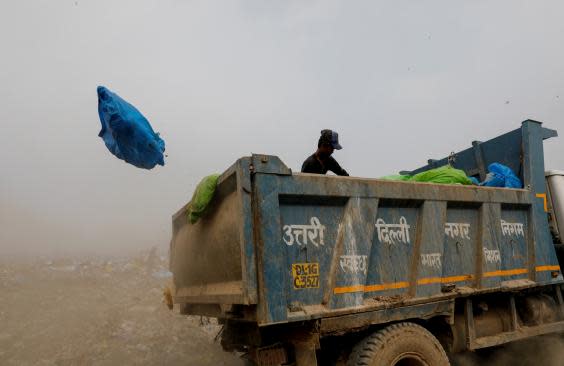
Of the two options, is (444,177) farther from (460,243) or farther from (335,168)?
(335,168)

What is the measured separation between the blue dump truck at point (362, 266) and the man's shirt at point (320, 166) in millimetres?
1032

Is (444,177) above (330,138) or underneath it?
underneath

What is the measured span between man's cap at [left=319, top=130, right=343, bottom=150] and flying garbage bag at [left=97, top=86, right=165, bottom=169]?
4.98ft

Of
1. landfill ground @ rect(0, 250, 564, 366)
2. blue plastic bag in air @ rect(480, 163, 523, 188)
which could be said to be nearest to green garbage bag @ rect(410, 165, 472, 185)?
blue plastic bag in air @ rect(480, 163, 523, 188)

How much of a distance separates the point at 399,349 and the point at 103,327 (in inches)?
180

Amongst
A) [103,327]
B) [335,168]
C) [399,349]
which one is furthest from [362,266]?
[103,327]

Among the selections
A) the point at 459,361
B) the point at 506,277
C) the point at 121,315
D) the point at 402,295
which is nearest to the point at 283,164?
the point at 402,295

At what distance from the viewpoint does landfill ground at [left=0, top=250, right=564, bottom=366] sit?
15.3 ft

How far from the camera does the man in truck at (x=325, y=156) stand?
12.5ft

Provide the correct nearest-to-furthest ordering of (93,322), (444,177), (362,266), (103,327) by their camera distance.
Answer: (362,266) < (444,177) < (103,327) < (93,322)

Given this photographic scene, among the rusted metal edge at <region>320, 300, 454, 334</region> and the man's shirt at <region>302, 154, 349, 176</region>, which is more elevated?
the man's shirt at <region>302, 154, 349, 176</region>

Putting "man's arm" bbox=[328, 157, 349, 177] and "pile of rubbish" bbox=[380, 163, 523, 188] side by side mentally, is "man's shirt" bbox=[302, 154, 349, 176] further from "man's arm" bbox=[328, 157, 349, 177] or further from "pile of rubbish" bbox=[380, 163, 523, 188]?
"pile of rubbish" bbox=[380, 163, 523, 188]

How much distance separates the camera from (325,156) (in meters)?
3.86

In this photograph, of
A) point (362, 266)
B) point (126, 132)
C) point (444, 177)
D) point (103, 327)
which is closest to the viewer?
point (362, 266)
